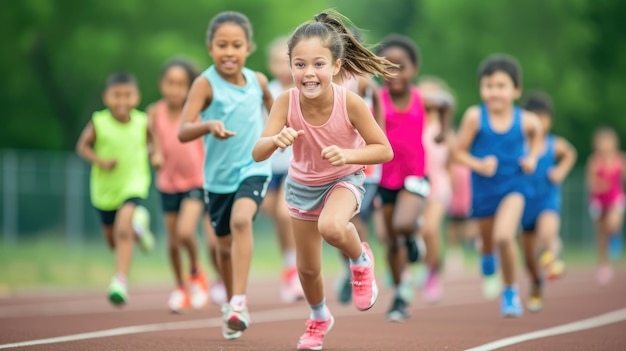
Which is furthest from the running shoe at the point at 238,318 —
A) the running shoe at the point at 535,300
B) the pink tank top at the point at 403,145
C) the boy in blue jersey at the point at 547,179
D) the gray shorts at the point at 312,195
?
the boy in blue jersey at the point at 547,179

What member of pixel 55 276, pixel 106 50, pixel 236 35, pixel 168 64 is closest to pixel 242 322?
pixel 236 35

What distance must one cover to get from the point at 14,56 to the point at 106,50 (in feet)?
7.38

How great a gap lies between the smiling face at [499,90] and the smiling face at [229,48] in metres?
3.00

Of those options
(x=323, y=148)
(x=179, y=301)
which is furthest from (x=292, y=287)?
(x=323, y=148)

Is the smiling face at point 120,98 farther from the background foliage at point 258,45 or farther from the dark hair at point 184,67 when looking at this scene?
the background foliage at point 258,45

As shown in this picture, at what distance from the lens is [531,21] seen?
40.2 m

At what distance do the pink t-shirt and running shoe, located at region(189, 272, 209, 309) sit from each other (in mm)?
11278

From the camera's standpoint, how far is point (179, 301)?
13.3 meters

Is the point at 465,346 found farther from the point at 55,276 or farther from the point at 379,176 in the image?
the point at 55,276

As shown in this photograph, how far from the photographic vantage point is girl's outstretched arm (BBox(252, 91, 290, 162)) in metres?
7.79

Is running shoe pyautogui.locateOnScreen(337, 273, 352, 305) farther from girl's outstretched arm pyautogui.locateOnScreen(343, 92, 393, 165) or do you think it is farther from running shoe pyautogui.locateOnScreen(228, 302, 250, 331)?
girl's outstretched arm pyautogui.locateOnScreen(343, 92, 393, 165)

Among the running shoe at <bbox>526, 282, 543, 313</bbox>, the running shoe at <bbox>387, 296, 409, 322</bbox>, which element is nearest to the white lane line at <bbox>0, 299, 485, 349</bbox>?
the running shoe at <bbox>387, 296, 409, 322</bbox>

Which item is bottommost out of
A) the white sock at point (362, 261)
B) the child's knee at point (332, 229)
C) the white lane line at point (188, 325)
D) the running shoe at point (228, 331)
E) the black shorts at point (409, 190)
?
the white lane line at point (188, 325)

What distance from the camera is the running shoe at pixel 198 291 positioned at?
13586 millimetres
